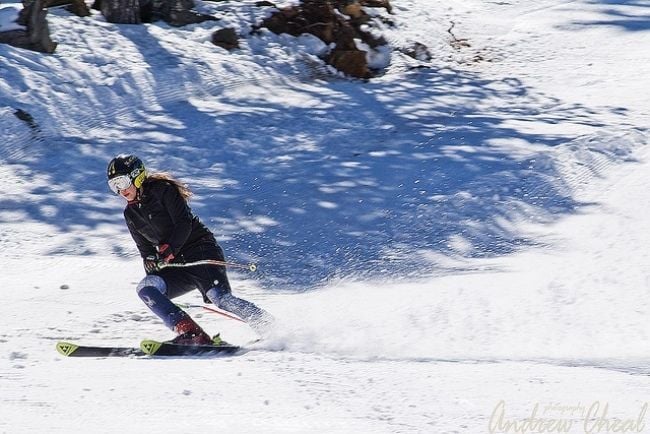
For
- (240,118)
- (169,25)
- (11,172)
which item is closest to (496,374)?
(11,172)

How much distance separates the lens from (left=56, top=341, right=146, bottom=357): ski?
6.67 m

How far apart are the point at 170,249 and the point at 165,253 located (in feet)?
0.19

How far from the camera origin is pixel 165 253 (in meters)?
7.17

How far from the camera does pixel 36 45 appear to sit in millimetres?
13852

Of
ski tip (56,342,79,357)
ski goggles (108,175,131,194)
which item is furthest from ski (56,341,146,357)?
ski goggles (108,175,131,194)

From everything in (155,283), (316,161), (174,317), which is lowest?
(316,161)

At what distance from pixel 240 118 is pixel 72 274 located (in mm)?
4818

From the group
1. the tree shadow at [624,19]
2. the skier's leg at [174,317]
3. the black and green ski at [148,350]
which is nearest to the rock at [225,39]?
the tree shadow at [624,19]

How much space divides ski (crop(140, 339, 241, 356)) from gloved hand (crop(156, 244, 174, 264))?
2.10ft

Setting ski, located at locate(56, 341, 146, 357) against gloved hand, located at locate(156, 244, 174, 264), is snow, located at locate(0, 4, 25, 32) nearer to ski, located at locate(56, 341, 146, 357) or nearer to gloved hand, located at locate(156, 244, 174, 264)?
gloved hand, located at locate(156, 244, 174, 264)

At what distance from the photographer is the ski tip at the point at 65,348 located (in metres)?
6.66

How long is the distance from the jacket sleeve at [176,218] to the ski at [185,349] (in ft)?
2.24

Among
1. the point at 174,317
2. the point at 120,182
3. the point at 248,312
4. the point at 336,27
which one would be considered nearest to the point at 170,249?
the point at 174,317

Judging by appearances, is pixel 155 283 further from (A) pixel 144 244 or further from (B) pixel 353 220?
(B) pixel 353 220
